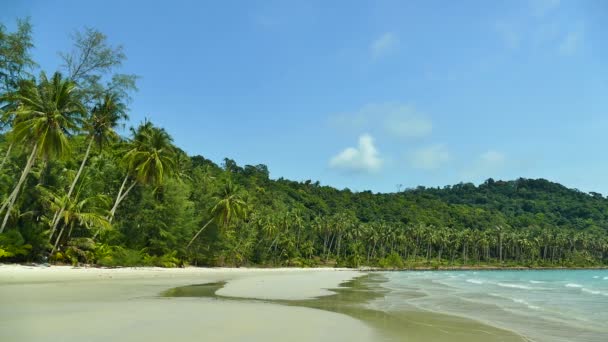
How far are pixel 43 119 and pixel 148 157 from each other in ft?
45.9

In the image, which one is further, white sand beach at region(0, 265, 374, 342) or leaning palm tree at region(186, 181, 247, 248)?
leaning palm tree at region(186, 181, 247, 248)

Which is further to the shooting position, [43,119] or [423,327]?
[43,119]

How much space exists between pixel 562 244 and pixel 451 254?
40922mm

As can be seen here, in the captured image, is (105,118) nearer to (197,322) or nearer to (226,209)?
(226,209)

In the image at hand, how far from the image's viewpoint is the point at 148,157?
40.1 meters

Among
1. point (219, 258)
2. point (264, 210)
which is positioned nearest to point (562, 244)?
point (264, 210)

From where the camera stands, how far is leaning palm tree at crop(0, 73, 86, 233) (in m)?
25.9

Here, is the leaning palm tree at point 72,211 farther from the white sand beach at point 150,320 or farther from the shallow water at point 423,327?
the shallow water at point 423,327

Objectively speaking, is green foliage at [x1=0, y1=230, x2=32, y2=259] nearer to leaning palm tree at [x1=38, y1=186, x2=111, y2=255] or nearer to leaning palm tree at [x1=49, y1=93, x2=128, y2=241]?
leaning palm tree at [x1=38, y1=186, x2=111, y2=255]

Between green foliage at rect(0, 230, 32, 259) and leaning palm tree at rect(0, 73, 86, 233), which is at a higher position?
leaning palm tree at rect(0, 73, 86, 233)

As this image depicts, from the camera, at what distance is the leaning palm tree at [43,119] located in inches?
1018

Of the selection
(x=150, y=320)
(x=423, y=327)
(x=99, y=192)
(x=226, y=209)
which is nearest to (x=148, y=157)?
(x=99, y=192)

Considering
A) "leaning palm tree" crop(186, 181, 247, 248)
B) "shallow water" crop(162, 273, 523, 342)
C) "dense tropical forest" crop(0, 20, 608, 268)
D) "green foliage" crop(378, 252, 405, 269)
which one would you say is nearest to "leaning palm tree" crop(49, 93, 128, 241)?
"dense tropical forest" crop(0, 20, 608, 268)

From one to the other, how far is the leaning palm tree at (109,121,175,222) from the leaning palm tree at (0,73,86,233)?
36.5ft
